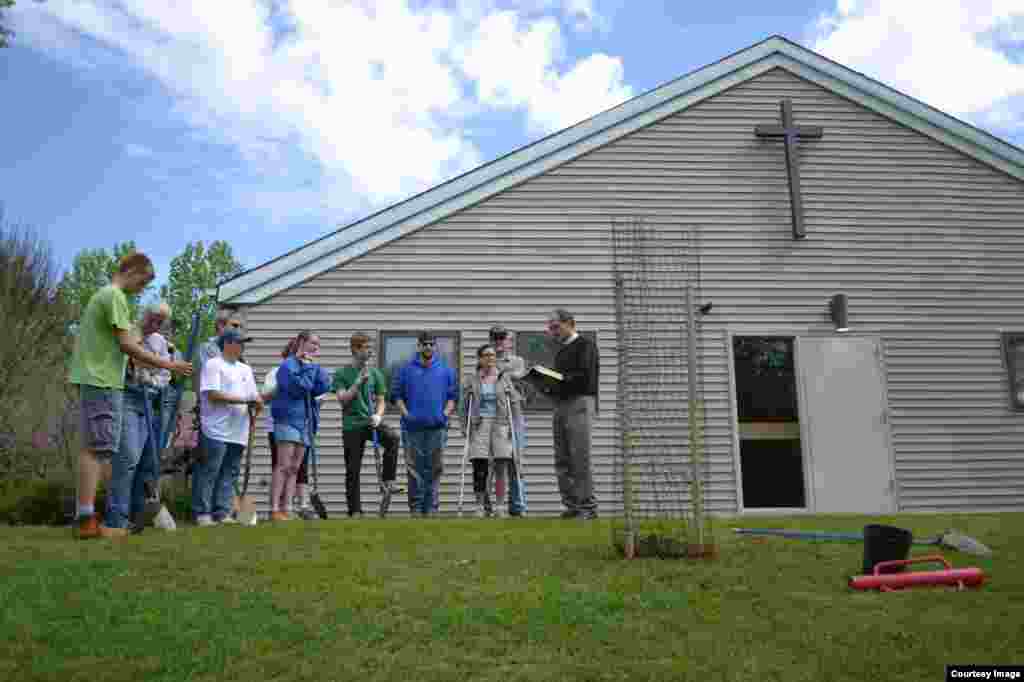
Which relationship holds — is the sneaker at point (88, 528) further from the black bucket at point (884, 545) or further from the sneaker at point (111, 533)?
the black bucket at point (884, 545)

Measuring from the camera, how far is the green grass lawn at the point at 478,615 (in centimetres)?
352

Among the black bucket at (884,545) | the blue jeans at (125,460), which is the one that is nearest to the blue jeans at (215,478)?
the blue jeans at (125,460)

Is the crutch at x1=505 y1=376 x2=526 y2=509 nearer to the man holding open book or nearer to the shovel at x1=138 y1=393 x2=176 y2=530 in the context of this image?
the man holding open book

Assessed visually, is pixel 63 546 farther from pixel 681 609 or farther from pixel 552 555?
pixel 681 609

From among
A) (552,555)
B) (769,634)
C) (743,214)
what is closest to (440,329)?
(743,214)

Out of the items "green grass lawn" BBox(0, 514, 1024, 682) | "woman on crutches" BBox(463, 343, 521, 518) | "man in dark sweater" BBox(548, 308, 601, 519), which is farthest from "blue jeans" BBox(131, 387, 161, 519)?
"man in dark sweater" BBox(548, 308, 601, 519)

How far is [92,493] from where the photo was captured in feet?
20.9

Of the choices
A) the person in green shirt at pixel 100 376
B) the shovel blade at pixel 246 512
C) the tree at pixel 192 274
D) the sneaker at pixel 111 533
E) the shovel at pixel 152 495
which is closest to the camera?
the person in green shirt at pixel 100 376

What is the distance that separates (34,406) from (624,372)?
12.8 meters

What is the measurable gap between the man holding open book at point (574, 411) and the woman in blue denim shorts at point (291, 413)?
2.14 metres

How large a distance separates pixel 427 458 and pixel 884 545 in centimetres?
539

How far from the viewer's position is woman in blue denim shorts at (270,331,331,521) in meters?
8.38

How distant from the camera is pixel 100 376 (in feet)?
20.5

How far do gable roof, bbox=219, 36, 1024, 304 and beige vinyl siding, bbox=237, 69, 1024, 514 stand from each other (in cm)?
16
